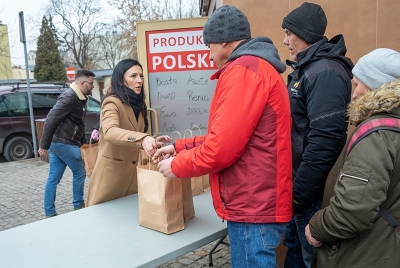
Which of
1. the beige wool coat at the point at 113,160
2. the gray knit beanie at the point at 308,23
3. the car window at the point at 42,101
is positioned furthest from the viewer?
the car window at the point at 42,101

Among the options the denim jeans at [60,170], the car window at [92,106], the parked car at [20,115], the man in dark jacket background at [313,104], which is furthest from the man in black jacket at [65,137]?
the car window at [92,106]

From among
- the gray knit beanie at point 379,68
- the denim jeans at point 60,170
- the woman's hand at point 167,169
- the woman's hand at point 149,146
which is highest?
the gray knit beanie at point 379,68

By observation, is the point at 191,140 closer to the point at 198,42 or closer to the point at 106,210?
the point at 106,210

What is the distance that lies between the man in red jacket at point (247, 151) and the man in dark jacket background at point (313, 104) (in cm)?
34

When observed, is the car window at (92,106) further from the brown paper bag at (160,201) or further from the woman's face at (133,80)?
the brown paper bag at (160,201)

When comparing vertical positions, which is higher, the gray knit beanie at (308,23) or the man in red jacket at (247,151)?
the gray knit beanie at (308,23)

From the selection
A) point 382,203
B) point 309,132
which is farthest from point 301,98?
point 382,203

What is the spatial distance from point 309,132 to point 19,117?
8524 millimetres

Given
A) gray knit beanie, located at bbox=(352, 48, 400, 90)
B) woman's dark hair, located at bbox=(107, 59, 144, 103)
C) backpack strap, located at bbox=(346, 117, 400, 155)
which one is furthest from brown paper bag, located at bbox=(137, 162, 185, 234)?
gray knit beanie, located at bbox=(352, 48, 400, 90)

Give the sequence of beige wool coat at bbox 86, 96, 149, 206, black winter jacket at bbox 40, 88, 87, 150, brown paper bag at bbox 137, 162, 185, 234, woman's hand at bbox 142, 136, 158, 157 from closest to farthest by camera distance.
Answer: brown paper bag at bbox 137, 162, 185, 234, woman's hand at bbox 142, 136, 158, 157, beige wool coat at bbox 86, 96, 149, 206, black winter jacket at bbox 40, 88, 87, 150

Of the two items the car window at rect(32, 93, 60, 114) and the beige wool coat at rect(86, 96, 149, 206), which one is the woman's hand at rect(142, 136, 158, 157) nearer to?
the beige wool coat at rect(86, 96, 149, 206)

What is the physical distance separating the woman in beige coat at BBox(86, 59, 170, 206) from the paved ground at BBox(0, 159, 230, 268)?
135 cm

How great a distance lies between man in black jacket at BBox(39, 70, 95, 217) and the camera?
14.6 ft

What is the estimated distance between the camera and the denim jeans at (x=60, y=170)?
4461mm
